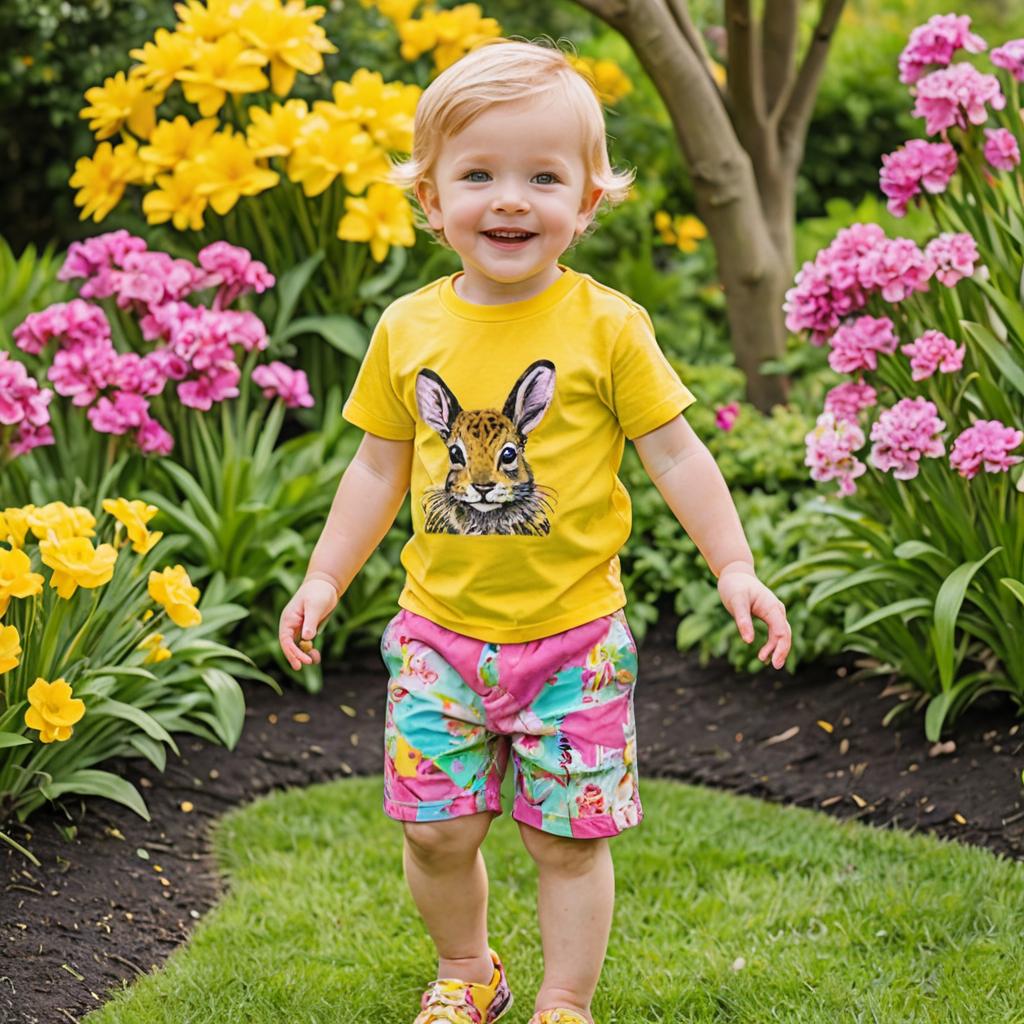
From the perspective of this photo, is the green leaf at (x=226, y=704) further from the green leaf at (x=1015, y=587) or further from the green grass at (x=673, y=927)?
the green leaf at (x=1015, y=587)

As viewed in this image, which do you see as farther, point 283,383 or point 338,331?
point 338,331

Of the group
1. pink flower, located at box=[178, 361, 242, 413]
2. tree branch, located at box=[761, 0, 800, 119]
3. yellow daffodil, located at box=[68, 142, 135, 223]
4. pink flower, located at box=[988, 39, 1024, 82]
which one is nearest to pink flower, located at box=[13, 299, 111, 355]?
pink flower, located at box=[178, 361, 242, 413]

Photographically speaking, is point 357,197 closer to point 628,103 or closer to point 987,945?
point 628,103

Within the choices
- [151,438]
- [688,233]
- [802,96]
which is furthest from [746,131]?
[151,438]

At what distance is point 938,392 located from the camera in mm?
3510

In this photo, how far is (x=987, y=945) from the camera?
2777 millimetres

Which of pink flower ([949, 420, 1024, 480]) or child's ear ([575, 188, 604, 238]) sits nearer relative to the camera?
child's ear ([575, 188, 604, 238])

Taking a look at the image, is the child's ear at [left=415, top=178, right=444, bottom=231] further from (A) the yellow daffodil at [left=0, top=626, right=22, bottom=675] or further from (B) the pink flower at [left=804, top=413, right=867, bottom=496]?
(B) the pink flower at [left=804, top=413, right=867, bottom=496]

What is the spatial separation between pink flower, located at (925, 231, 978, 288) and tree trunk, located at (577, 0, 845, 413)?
5.07 ft

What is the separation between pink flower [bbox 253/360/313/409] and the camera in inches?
166

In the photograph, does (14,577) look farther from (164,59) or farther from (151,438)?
(164,59)

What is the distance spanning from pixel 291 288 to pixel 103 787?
1.87 metres

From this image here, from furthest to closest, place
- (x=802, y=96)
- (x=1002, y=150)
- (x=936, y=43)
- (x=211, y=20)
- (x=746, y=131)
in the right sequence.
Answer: (x=802, y=96) < (x=746, y=131) < (x=211, y=20) < (x=936, y=43) < (x=1002, y=150)

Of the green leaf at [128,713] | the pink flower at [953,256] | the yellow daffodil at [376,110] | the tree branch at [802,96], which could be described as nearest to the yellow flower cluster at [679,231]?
the tree branch at [802,96]
